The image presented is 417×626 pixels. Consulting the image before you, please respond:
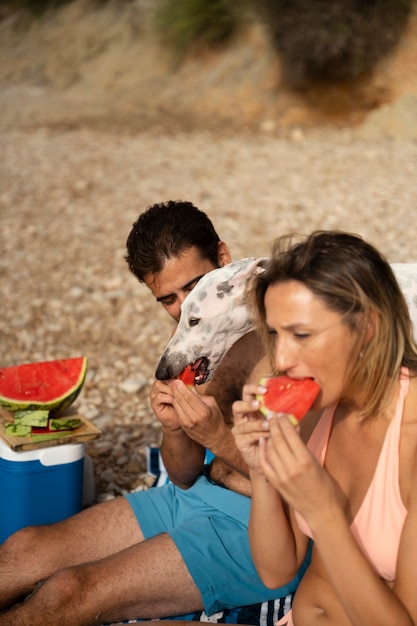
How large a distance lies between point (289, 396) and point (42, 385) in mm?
2750

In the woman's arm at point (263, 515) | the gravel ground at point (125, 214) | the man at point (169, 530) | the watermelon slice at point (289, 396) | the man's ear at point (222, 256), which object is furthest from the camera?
the gravel ground at point (125, 214)

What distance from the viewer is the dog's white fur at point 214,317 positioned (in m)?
3.86

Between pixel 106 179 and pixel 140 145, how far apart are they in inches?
80.4

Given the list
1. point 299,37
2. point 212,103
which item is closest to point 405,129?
point 299,37

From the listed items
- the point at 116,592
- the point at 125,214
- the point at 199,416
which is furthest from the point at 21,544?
the point at 125,214

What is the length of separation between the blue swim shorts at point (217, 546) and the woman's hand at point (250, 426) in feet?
3.50

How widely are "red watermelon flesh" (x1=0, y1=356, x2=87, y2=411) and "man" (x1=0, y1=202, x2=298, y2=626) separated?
85cm

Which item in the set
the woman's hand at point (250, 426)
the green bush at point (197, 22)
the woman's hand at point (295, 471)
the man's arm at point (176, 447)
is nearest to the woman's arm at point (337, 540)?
the woman's hand at point (295, 471)

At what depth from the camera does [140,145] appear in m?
15.7

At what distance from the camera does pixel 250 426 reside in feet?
9.14

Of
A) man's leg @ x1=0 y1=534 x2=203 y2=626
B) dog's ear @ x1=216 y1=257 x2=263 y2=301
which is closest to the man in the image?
man's leg @ x1=0 y1=534 x2=203 y2=626

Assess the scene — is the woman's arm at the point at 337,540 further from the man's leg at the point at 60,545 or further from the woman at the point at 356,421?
the man's leg at the point at 60,545

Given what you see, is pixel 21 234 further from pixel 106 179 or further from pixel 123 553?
pixel 123 553

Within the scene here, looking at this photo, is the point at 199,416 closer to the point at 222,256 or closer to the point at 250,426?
the point at 250,426
